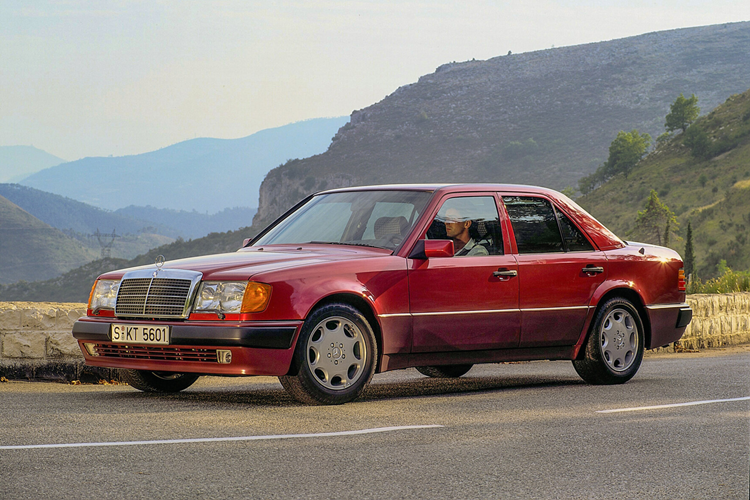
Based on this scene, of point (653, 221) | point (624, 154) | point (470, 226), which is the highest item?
point (624, 154)

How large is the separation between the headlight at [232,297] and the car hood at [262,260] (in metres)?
0.06

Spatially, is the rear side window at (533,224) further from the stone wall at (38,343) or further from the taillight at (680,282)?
the stone wall at (38,343)

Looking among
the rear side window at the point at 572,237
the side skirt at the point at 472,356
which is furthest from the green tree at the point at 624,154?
the side skirt at the point at 472,356

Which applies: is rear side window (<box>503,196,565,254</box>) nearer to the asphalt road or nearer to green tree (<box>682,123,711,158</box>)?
the asphalt road

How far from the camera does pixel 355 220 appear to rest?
25.9 feet

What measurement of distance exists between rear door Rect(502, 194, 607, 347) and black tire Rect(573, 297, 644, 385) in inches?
9.6

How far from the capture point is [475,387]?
8578 mm

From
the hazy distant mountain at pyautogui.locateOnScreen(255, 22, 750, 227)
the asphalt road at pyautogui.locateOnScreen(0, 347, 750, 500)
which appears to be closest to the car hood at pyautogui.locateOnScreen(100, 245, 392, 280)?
the asphalt road at pyautogui.locateOnScreen(0, 347, 750, 500)

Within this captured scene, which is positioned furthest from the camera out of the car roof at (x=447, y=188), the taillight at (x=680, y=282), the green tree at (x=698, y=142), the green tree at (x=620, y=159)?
the green tree at (x=620, y=159)

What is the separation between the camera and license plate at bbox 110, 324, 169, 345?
6.64 meters

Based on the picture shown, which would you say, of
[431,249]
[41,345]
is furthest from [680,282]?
[41,345]

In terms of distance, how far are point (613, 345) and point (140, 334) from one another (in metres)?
4.35

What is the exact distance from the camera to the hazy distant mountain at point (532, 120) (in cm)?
16412

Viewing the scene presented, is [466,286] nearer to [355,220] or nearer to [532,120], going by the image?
[355,220]
